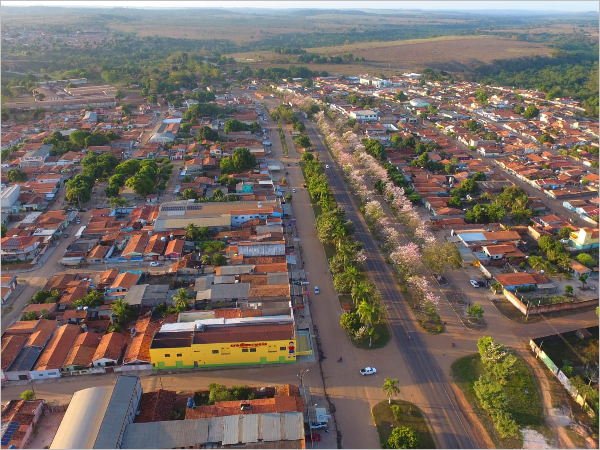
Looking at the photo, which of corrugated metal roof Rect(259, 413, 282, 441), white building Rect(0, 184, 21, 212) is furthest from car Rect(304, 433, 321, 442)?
white building Rect(0, 184, 21, 212)

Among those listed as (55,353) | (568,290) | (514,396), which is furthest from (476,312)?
(55,353)

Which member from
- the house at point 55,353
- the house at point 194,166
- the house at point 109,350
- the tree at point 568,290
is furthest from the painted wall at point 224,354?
the house at point 194,166

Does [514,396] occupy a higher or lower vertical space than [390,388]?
lower

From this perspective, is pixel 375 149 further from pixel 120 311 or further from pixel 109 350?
pixel 109 350

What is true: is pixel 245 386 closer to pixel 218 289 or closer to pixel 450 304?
pixel 218 289

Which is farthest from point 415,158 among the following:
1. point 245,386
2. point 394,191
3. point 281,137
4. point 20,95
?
point 20,95
